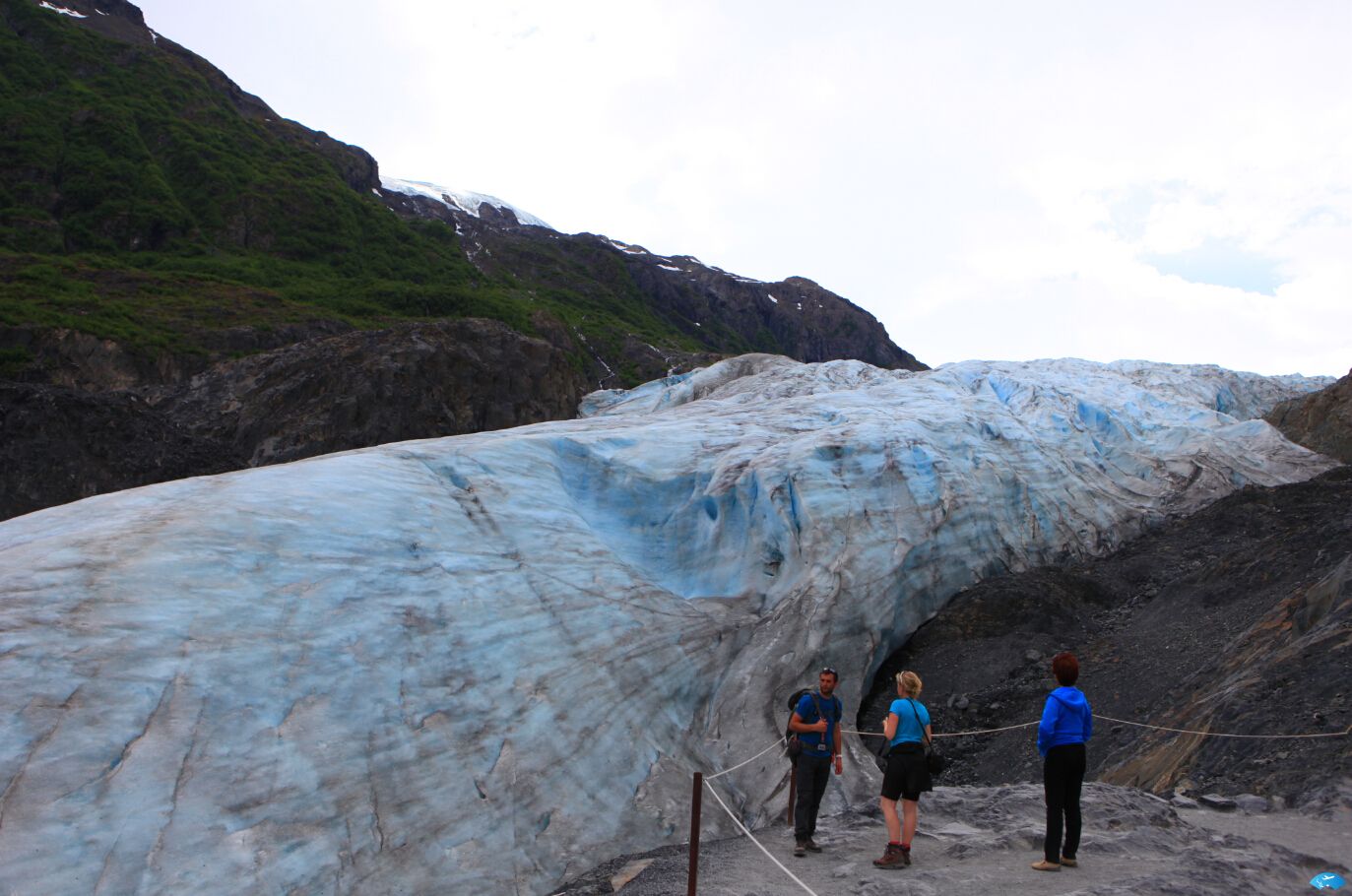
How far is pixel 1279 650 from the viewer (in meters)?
9.52

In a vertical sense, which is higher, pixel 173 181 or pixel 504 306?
pixel 173 181

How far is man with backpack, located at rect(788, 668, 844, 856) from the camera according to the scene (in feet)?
23.3

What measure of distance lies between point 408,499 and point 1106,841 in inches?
272

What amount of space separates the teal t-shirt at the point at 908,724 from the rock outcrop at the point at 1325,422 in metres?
21.1

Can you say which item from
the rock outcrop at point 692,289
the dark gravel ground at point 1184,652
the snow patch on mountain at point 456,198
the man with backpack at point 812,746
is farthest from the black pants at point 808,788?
the snow patch on mountain at point 456,198

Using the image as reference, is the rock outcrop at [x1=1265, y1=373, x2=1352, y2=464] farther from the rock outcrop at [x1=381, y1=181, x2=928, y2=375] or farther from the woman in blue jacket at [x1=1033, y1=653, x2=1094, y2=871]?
the rock outcrop at [x1=381, y1=181, x2=928, y2=375]

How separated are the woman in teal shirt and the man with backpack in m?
0.58

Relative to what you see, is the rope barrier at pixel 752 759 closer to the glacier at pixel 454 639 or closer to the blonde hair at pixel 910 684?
the glacier at pixel 454 639

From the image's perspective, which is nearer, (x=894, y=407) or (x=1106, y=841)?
(x=1106, y=841)

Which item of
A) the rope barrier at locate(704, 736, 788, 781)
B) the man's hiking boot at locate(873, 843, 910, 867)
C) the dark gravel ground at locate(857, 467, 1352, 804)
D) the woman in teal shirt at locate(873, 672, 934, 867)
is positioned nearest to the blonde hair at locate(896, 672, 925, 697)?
the woman in teal shirt at locate(873, 672, 934, 867)

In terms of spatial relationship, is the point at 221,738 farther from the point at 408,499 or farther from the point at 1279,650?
the point at 1279,650

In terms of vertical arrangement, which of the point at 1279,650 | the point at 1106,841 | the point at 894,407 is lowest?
the point at 1106,841

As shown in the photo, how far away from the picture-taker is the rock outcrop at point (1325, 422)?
23.7m

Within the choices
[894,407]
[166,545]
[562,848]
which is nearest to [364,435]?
[894,407]
